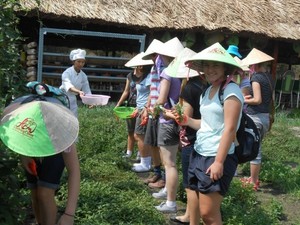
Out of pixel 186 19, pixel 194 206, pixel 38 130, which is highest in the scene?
pixel 186 19

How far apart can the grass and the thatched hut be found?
318 cm

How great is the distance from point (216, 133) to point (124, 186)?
196 cm

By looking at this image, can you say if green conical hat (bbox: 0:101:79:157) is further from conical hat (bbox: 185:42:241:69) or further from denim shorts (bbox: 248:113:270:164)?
denim shorts (bbox: 248:113:270:164)

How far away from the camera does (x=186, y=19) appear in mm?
11992

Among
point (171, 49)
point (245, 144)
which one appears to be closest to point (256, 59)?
point (171, 49)

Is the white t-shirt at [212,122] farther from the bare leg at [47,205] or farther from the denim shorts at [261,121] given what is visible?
the denim shorts at [261,121]

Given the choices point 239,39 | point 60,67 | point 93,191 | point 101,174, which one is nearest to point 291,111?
point 239,39

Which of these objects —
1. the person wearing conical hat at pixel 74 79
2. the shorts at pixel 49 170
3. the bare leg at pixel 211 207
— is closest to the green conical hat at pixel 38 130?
the shorts at pixel 49 170

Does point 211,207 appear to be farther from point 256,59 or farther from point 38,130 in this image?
point 256,59

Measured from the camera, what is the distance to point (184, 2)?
12547 mm

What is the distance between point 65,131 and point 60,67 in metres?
8.87

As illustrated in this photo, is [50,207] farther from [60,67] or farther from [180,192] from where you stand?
[60,67]

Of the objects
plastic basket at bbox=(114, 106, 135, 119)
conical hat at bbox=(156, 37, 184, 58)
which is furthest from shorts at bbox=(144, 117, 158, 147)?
plastic basket at bbox=(114, 106, 135, 119)

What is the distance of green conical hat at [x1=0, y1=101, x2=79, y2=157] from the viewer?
2316mm
